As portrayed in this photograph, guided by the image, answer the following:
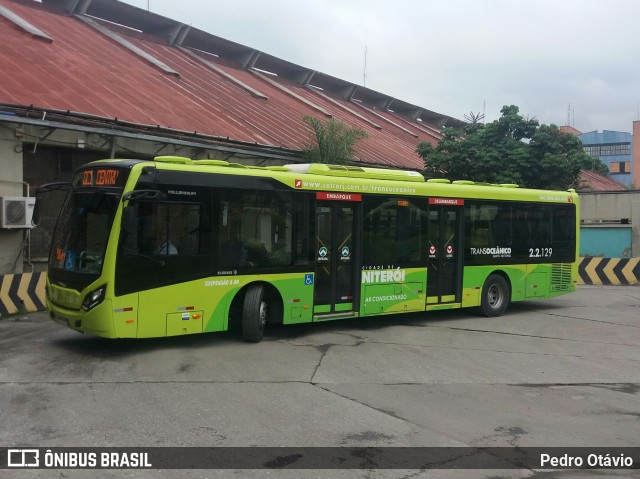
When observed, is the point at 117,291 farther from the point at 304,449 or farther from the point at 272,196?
the point at 304,449

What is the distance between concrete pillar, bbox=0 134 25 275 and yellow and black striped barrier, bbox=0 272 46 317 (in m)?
1.17

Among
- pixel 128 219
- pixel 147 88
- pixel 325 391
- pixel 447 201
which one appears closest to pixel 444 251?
pixel 447 201

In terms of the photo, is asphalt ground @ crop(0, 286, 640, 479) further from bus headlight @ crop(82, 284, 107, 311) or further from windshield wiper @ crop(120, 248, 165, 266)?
windshield wiper @ crop(120, 248, 165, 266)

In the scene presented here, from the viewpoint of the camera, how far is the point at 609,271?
22578mm

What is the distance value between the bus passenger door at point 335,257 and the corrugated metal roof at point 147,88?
721 centimetres

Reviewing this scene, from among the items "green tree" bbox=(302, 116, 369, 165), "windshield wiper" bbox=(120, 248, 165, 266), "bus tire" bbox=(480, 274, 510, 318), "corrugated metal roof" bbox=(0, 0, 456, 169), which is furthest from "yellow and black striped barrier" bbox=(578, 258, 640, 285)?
"windshield wiper" bbox=(120, 248, 165, 266)

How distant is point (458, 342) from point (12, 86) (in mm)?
11865

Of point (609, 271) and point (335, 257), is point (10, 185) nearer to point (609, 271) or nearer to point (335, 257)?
point (335, 257)

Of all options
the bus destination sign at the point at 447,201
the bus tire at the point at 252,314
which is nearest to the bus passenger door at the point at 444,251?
the bus destination sign at the point at 447,201

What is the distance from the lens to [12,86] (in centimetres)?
1411

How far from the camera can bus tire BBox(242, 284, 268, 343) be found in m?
10.1

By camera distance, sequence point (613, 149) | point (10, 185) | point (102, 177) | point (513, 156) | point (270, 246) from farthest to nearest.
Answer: point (613, 149)
point (513, 156)
point (10, 185)
point (270, 246)
point (102, 177)

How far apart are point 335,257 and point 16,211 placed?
7.53m

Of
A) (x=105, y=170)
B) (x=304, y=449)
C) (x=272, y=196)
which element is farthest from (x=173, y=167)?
(x=304, y=449)
